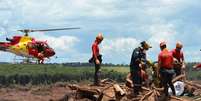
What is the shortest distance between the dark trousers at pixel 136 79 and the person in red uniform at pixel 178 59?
1.81 m

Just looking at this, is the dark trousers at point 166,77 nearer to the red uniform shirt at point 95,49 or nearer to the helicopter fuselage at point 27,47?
the red uniform shirt at point 95,49

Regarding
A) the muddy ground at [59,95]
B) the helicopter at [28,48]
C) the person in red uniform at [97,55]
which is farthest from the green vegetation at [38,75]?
the person in red uniform at [97,55]

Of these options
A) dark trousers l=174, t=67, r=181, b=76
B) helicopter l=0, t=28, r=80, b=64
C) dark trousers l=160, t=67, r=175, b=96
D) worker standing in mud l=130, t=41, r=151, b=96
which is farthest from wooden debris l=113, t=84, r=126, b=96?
helicopter l=0, t=28, r=80, b=64

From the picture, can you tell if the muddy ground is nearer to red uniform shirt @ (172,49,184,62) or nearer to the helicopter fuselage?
red uniform shirt @ (172,49,184,62)

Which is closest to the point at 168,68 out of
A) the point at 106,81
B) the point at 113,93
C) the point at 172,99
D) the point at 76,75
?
the point at 172,99

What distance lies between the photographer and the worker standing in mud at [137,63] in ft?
75.7

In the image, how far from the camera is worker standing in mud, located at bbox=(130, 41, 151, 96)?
23.1 meters

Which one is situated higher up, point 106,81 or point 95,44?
point 95,44

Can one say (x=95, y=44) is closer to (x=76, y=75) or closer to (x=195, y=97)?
(x=195, y=97)

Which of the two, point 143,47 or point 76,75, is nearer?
point 143,47

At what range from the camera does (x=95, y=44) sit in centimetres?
2514

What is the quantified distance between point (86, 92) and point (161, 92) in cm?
341

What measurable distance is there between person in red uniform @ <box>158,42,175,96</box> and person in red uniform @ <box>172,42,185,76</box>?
2171mm

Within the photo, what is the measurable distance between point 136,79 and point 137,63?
0.66 meters
